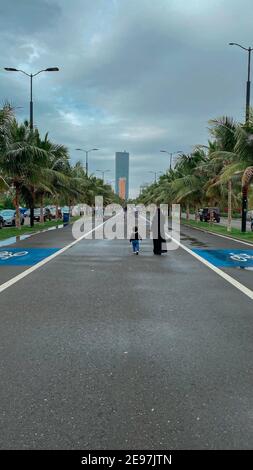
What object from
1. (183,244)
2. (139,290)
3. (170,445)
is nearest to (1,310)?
(139,290)

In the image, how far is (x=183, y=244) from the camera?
20.2 meters

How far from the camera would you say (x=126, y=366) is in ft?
15.9

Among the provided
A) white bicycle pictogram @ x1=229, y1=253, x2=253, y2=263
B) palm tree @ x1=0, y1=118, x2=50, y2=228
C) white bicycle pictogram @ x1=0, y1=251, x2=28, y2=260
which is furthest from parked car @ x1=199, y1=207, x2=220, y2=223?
white bicycle pictogram @ x1=0, y1=251, x2=28, y2=260

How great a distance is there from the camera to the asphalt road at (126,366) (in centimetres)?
344

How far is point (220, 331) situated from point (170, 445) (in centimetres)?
310

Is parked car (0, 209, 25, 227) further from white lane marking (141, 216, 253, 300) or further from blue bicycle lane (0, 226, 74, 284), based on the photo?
white lane marking (141, 216, 253, 300)

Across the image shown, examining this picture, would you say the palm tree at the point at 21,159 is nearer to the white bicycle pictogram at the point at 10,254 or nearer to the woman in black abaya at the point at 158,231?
the white bicycle pictogram at the point at 10,254

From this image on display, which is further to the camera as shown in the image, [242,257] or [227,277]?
[242,257]

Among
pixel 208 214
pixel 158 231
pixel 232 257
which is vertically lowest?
pixel 232 257

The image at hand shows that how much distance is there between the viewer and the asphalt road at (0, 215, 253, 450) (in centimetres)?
344

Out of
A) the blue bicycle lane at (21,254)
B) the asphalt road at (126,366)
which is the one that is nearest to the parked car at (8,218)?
the blue bicycle lane at (21,254)

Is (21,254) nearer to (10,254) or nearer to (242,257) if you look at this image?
(10,254)

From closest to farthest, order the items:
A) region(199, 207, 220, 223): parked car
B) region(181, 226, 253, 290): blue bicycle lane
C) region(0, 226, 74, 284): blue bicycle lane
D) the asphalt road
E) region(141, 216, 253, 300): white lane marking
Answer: the asphalt road → region(141, 216, 253, 300): white lane marking → region(181, 226, 253, 290): blue bicycle lane → region(0, 226, 74, 284): blue bicycle lane → region(199, 207, 220, 223): parked car

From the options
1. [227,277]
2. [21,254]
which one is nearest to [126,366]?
[227,277]
